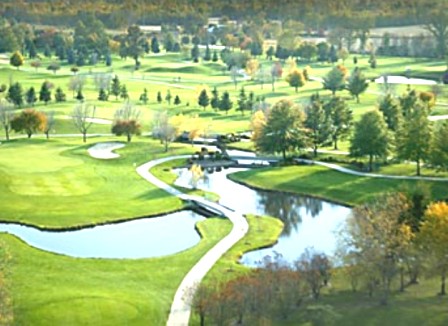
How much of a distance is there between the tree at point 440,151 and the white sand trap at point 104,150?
85.4 feet

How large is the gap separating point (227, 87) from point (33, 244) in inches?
2551

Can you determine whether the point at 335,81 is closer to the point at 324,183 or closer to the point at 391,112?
the point at 391,112

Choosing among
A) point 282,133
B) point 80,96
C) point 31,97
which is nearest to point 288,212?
point 282,133

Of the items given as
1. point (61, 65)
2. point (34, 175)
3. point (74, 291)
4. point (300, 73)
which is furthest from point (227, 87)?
point (74, 291)

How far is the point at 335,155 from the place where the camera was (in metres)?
71.9

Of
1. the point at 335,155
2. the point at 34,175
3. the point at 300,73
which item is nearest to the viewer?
the point at 34,175

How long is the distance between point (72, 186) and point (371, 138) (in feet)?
74.8

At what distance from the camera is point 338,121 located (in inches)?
3000

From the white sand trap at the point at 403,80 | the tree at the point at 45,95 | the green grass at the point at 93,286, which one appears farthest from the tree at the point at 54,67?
the green grass at the point at 93,286

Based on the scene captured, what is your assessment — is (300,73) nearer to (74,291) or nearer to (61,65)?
(61,65)

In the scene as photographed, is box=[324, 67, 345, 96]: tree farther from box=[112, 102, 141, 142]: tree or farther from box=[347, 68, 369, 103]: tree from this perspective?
box=[112, 102, 141, 142]: tree

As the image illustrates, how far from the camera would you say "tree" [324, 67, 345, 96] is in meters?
105

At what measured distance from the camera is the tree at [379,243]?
37.4 metres

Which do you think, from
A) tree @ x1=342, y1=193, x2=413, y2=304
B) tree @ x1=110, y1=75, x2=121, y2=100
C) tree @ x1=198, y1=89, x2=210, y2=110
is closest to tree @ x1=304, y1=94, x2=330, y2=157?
tree @ x1=198, y1=89, x2=210, y2=110
